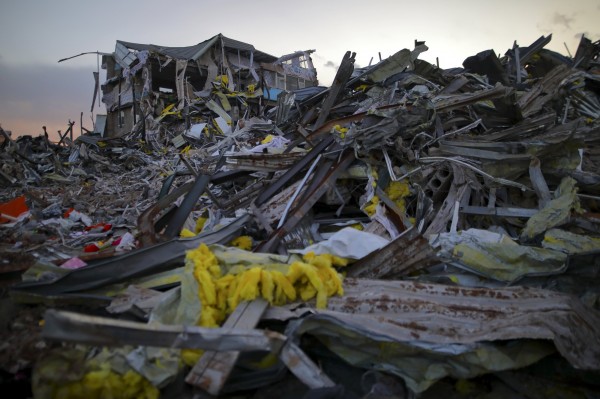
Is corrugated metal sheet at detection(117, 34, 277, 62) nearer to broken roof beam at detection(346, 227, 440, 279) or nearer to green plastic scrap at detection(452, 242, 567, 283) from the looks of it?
broken roof beam at detection(346, 227, 440, 279)

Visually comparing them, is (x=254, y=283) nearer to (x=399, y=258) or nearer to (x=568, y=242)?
(x=399, y=258)

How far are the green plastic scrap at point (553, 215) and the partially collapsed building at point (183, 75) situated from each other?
15.6 m

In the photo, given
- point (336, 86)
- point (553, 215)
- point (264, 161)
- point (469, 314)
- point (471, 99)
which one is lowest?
point (469, 314)

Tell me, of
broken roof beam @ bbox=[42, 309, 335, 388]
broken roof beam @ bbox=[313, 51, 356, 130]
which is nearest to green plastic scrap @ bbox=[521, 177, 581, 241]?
broken roof beam @ bbox=[42, 309, 335, 388]

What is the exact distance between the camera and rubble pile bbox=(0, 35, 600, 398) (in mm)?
1851

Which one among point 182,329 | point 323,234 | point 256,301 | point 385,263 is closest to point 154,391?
point 182,329

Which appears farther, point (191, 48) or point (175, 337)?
point (191, 48)

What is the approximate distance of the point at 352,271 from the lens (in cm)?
277

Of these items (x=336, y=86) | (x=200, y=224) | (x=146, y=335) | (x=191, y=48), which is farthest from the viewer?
(x=191, y=48)

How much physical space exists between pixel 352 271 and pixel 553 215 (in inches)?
90.1

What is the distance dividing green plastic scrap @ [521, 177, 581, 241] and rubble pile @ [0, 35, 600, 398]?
0.02m

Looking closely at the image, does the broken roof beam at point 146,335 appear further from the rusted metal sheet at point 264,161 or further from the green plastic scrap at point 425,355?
the rusted metal sheet at point 264,161

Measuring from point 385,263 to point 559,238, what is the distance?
179 cm

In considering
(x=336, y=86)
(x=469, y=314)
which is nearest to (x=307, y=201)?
(x=469, y=314)
